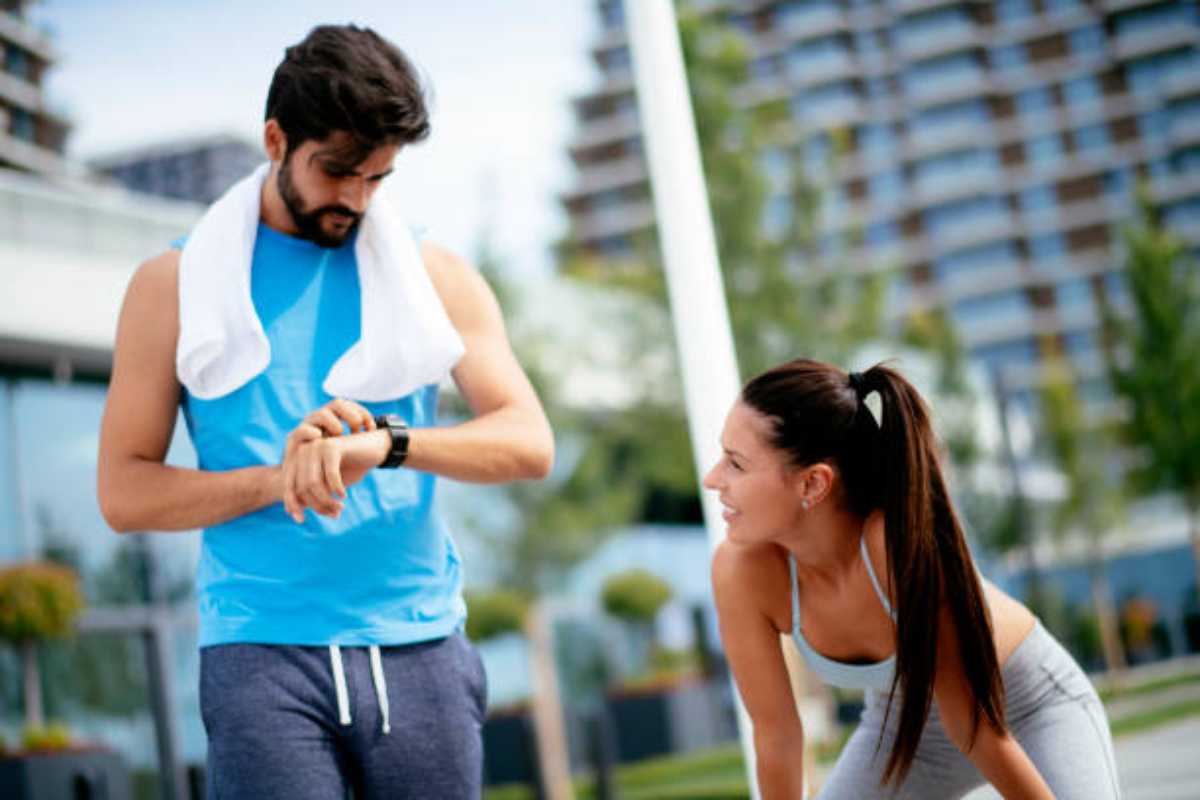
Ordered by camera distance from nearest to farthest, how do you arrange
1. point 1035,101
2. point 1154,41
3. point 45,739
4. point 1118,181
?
point 45,739 < point 1154,41 < point 1118,181 < point 1035,101

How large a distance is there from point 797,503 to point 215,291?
965 mm

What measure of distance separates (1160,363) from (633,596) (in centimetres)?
Answer: 592

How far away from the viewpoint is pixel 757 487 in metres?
2.21

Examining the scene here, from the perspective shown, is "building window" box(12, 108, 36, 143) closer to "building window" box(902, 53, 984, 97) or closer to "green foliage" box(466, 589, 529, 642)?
"green foliage" box(466, 589, 529, 642)

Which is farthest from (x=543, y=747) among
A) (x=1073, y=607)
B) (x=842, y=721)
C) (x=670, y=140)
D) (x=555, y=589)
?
(x=1073, y=607)

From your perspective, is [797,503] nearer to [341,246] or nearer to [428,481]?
[428,481]

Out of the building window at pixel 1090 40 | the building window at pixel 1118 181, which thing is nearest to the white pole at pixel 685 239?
the building window at pixel 1118 181

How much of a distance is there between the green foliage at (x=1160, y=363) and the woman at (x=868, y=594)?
490 inches

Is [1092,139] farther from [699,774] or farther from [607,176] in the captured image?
[699,774]

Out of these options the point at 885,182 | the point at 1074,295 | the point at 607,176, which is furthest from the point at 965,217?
the point at 607,176

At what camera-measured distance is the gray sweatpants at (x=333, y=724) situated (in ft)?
5.53

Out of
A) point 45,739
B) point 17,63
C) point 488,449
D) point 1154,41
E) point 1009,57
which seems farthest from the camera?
point 1009,57

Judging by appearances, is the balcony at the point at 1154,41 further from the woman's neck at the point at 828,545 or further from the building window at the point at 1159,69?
the woman's neck at the point at 828,545

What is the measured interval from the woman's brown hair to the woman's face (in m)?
0.02
